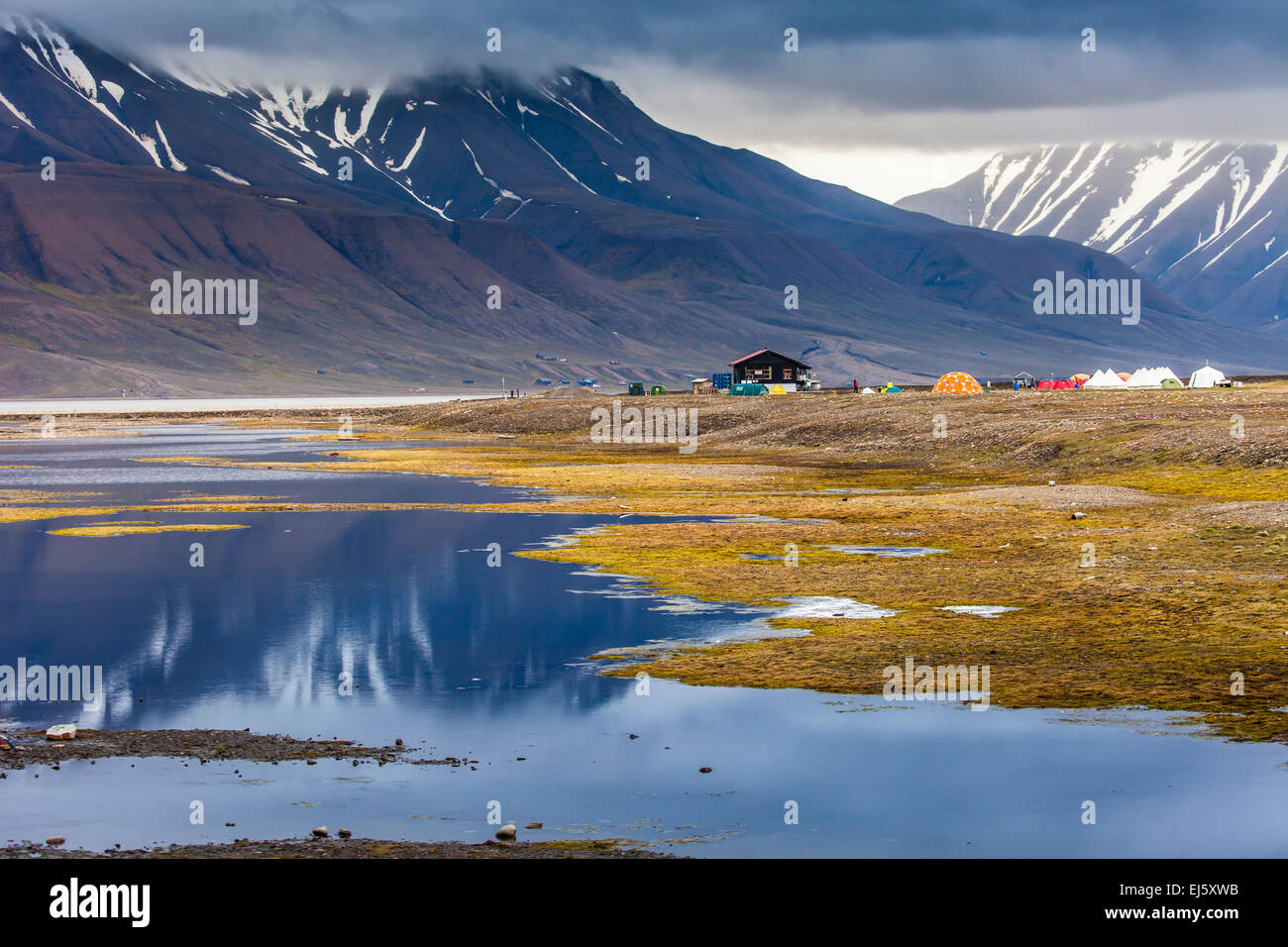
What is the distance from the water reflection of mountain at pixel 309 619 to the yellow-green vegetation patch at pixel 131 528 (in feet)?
3.91

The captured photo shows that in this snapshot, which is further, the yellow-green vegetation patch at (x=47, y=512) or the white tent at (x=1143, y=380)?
the white tent at (x=1143, y=380)

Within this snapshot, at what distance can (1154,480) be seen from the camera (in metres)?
61.8

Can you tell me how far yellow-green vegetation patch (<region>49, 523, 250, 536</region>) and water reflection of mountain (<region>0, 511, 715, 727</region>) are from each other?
3.91ft

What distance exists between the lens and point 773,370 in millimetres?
181375

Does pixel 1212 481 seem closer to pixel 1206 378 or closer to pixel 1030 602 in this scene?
pixel 1030 602

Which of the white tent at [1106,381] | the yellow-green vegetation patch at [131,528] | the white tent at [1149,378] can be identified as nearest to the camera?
the yellow-green vegetation patch at [131,528]

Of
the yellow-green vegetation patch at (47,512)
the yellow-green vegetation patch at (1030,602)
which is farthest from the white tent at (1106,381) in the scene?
the yellow-green vegetation patch at (47,512)

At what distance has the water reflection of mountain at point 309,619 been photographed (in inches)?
1085

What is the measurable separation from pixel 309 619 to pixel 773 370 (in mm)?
148348

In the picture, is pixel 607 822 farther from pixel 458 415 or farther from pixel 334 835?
pixel 458 415

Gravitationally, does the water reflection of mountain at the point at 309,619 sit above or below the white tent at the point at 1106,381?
below

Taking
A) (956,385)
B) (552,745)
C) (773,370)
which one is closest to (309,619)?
(552,745)

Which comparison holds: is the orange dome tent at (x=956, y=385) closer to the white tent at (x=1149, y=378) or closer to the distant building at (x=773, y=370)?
the white tent at (x=1149, y=378)
